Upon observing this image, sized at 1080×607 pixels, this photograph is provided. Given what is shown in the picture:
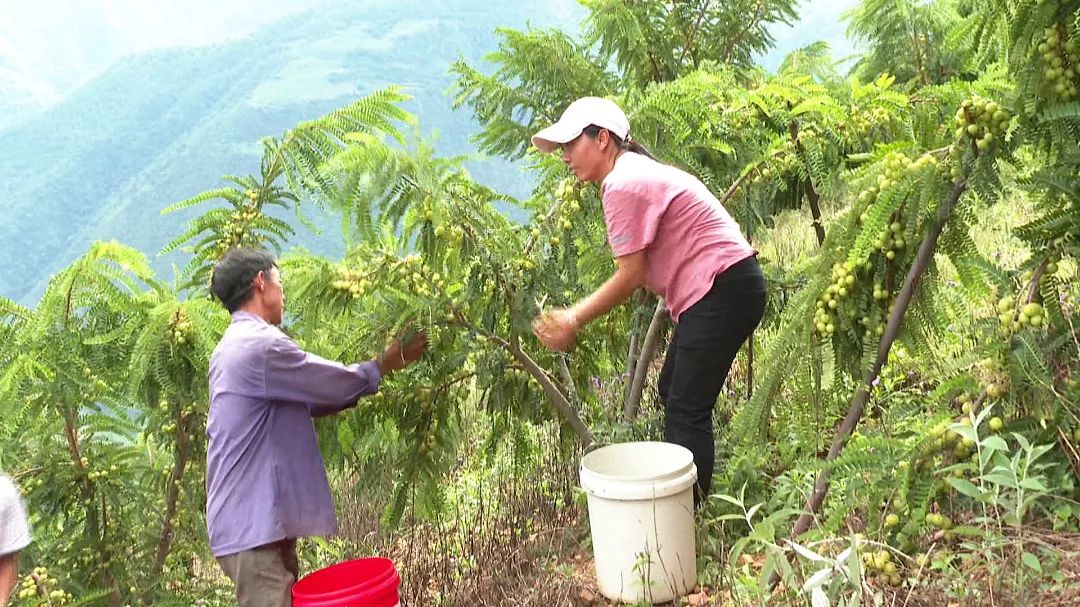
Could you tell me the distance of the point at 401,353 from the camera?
3.04 meters

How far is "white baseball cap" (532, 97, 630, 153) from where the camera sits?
307cm

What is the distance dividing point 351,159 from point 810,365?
1543 millimetres

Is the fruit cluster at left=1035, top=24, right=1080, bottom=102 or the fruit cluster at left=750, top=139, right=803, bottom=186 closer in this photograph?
the fruit cluster at left=1035, top=24, right=1080, bottom=102

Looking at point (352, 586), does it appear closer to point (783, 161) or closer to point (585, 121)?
point (585, 121)

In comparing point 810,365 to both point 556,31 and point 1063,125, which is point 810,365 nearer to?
point 1063,125

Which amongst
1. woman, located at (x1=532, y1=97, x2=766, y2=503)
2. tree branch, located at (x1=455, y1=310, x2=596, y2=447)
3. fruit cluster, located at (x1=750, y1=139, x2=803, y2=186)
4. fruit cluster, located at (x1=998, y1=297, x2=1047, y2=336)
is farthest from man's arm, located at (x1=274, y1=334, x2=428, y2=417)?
fruit cluster, located at (x1=750, y1=139, x2=803, y2=186)

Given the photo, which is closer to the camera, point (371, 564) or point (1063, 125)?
point (1063, 125)

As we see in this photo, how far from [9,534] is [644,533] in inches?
70.0

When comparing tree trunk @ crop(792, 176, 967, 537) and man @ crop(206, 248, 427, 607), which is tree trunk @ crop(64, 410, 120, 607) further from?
tree trunk @ crop(792, 176, 967, 537)

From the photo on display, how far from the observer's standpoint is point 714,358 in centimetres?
304

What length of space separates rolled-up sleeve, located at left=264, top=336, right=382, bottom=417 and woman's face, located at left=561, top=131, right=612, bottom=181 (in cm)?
105

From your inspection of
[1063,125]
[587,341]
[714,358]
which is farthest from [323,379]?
[1063,125]

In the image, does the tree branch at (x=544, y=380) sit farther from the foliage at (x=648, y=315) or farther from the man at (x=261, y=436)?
the man at (x=261, y=436)

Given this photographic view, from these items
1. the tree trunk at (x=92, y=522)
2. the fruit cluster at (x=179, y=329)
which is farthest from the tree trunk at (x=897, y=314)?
the tree trunk at (x=92, y=522)
